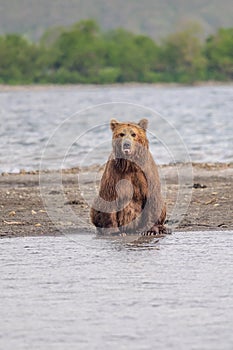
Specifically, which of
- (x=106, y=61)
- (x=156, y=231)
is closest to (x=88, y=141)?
(x=156, y=231)

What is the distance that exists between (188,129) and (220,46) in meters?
107

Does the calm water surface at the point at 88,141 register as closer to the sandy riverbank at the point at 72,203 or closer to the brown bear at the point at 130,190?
the sandy riverbank at the point at 72,203

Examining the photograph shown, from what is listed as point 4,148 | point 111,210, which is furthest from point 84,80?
point 111,210

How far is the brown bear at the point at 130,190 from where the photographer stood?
10.9 meters

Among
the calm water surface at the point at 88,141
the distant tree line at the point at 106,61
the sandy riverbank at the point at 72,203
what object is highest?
the distant tree line at the point at 106,61

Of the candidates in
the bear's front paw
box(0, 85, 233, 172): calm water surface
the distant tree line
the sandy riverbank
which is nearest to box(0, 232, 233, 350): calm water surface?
the bear's front paw

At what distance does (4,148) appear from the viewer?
28.6m

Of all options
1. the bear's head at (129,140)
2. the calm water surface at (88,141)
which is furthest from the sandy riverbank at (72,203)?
the bear's head at (129,140)

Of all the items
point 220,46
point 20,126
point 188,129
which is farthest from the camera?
point 220,46

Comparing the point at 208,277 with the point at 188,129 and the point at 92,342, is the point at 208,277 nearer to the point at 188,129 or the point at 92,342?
the point at 92,342

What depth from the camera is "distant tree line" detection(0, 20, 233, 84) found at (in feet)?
440

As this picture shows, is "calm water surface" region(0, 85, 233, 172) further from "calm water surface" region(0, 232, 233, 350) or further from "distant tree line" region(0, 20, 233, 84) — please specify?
"distant tree line" region(0, 20, 233, 84)

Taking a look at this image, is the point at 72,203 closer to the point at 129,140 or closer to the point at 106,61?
the point at 129,140

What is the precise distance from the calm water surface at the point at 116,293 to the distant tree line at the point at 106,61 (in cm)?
12071
